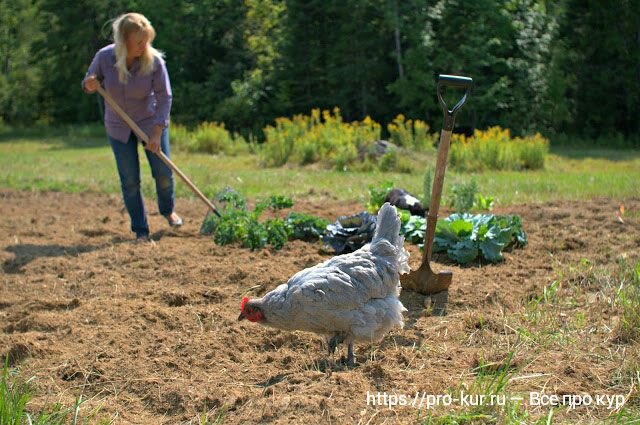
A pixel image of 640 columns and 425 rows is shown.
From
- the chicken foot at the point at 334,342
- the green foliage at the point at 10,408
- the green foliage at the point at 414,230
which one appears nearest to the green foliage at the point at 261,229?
the green foliage at the point at 414,230

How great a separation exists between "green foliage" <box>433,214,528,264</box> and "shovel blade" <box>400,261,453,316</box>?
823mm

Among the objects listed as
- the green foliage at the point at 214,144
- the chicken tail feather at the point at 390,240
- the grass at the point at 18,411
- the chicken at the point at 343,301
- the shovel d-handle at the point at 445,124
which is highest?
the shovel d-handle at the point at 445,124

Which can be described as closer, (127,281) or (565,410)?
(565,410)

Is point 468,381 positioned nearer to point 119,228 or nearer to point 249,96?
point 119,228

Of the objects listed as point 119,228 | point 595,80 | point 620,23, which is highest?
point 620,23

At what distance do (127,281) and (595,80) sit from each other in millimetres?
18056

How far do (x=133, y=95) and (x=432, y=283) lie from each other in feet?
12.0

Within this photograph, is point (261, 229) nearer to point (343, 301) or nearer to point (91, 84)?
point (91, 84)

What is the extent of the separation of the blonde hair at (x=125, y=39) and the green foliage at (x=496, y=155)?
729cm

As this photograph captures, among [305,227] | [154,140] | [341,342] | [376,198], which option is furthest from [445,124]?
[154,140]

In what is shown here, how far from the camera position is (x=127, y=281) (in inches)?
230

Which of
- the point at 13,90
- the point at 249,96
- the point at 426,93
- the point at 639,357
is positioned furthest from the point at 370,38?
the point at 639,357

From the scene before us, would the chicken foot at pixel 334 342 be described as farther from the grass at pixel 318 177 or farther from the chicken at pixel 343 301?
the grass at pixel 318 177

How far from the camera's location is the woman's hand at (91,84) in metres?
6.84
